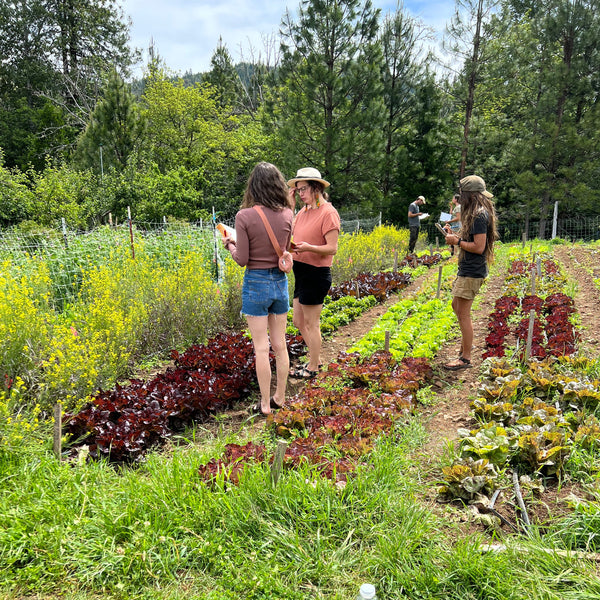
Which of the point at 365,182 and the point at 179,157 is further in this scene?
the point at 179,157

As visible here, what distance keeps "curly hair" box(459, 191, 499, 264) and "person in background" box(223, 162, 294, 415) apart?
6.14 ft

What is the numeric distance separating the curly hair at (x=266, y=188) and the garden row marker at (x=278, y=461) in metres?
1.81

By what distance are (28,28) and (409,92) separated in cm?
2760

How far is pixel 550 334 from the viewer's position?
5062 mm

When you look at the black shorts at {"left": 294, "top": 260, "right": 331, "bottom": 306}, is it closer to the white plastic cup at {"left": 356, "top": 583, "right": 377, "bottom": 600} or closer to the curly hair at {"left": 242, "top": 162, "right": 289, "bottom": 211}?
the curly hair at {"left": 242, "top": 162, "right": 289, "bottom": 211}

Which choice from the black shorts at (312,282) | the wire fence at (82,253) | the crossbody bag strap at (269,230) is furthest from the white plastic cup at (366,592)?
the wire fence at (82,253)

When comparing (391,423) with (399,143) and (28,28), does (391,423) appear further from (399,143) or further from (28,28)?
(28,28)

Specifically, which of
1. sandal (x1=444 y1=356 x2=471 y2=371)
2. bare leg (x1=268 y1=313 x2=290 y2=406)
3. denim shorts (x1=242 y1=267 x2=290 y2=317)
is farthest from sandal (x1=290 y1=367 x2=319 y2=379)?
sandal (x1=444 y1=356 x2=471 y2=371)

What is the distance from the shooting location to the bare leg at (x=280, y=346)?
143 inches

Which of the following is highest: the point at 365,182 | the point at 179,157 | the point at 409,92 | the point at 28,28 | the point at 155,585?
the point at 28,28

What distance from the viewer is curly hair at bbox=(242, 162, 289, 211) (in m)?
3.32

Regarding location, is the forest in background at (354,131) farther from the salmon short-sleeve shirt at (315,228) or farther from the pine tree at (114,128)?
the salmon short-sleeve shirt at (315,228)

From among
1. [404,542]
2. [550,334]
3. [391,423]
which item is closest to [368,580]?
[404,542]

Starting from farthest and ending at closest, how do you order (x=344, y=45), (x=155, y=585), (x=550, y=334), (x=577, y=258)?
(x=344, y=45)
(x=577, y=258)
(x=550, y=334)
(x=155, y=585)
